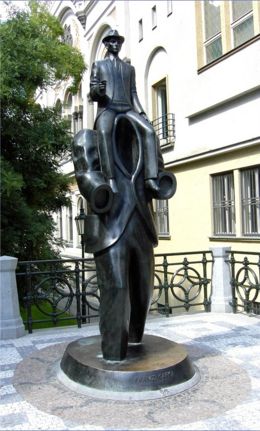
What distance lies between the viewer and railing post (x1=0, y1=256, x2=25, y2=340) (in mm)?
7070

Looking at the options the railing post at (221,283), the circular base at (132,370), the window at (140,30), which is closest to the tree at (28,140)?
the railing post at (221,283)

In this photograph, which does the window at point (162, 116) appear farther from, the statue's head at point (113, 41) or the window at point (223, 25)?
the statue's head at point (113, 41)

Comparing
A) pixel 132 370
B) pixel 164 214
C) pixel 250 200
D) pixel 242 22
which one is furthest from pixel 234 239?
pixel 132 370

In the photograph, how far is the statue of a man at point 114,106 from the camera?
15.0 feet

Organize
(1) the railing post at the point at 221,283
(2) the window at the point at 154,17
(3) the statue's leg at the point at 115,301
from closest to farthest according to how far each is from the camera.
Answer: (3) the statue's leg at the point at 115,301, (1) the railing post at the point at 221,283, (2) the window at the point at 154,17

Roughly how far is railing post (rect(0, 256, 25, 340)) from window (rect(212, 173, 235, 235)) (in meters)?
7.98

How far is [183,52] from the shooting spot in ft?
50.6

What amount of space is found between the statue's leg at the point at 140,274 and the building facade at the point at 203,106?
803 centimetres

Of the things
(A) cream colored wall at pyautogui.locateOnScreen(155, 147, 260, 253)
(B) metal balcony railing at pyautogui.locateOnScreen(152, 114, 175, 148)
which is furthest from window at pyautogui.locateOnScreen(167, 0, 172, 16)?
(A) cream colored wall at pyautogui.locateOnScreen(155, 147, 260, 253)

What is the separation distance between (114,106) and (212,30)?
10983 millimetres

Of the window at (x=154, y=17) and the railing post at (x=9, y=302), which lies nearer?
the railing post at (x=9, y=302)

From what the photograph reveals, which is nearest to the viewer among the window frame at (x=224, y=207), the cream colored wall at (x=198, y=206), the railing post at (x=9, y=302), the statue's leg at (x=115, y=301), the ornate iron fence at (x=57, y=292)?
the statue's leg at (x=115, y=301)

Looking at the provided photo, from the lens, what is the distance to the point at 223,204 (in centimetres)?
1413

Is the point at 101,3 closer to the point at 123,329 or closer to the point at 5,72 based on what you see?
the point at 5,72
